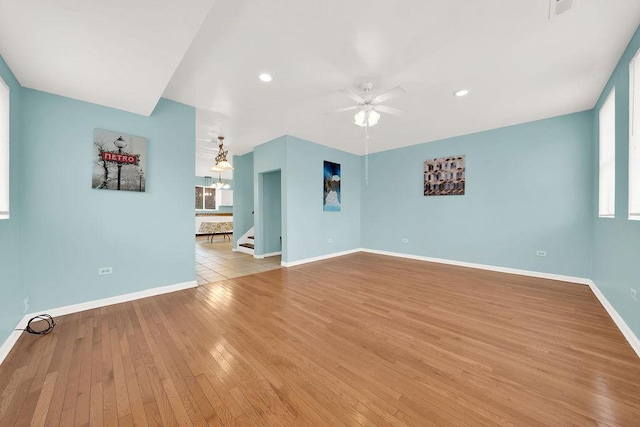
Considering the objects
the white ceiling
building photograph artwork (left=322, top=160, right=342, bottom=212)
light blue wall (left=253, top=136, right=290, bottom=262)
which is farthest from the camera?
building photograph artwork (left=322, top=160, right=342, bottom=212)

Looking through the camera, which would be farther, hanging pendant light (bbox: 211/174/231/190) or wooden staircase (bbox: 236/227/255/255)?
hanging pendant light (bbox: 211/174/231/190)

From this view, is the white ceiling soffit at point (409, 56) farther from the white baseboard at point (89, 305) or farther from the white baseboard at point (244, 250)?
the white baseboard at point (244, 250)

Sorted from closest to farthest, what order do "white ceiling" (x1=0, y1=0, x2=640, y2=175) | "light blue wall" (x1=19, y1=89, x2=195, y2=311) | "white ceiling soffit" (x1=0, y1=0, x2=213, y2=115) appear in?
1. "white ceiling soffit" (x1=0, y1=0, x2=213, y2=115)
2. "white ceiling" (x1=0, y1=0, x2=640, y2=175)
3. "light blue wall" (x1=19, y1=89, x2=195, y2=311)

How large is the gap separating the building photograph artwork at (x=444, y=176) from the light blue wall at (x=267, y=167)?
3.48 metres

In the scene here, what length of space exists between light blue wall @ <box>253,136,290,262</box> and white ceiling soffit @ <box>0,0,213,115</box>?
2674 mm

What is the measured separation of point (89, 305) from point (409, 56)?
4.87m

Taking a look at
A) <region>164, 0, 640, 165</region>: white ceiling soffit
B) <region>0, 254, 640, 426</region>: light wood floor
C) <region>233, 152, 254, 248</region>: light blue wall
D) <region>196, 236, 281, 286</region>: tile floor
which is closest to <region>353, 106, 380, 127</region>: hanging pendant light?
<region>164, 0, 640, 165</region>: white ceiling soffit

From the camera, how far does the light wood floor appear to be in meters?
1.36

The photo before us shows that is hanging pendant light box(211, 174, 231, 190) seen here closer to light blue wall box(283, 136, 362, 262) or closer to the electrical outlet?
light blue wall box(283, 136, 362, 262)

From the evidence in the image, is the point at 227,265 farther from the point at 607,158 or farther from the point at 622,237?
the point at 607,158

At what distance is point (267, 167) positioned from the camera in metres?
5.48

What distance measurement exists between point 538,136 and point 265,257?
20.8 ft

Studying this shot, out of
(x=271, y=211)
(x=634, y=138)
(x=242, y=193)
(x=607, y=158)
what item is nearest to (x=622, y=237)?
(x=634, y=138)

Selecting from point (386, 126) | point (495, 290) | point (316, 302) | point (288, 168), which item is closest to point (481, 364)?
point (316, 302)
